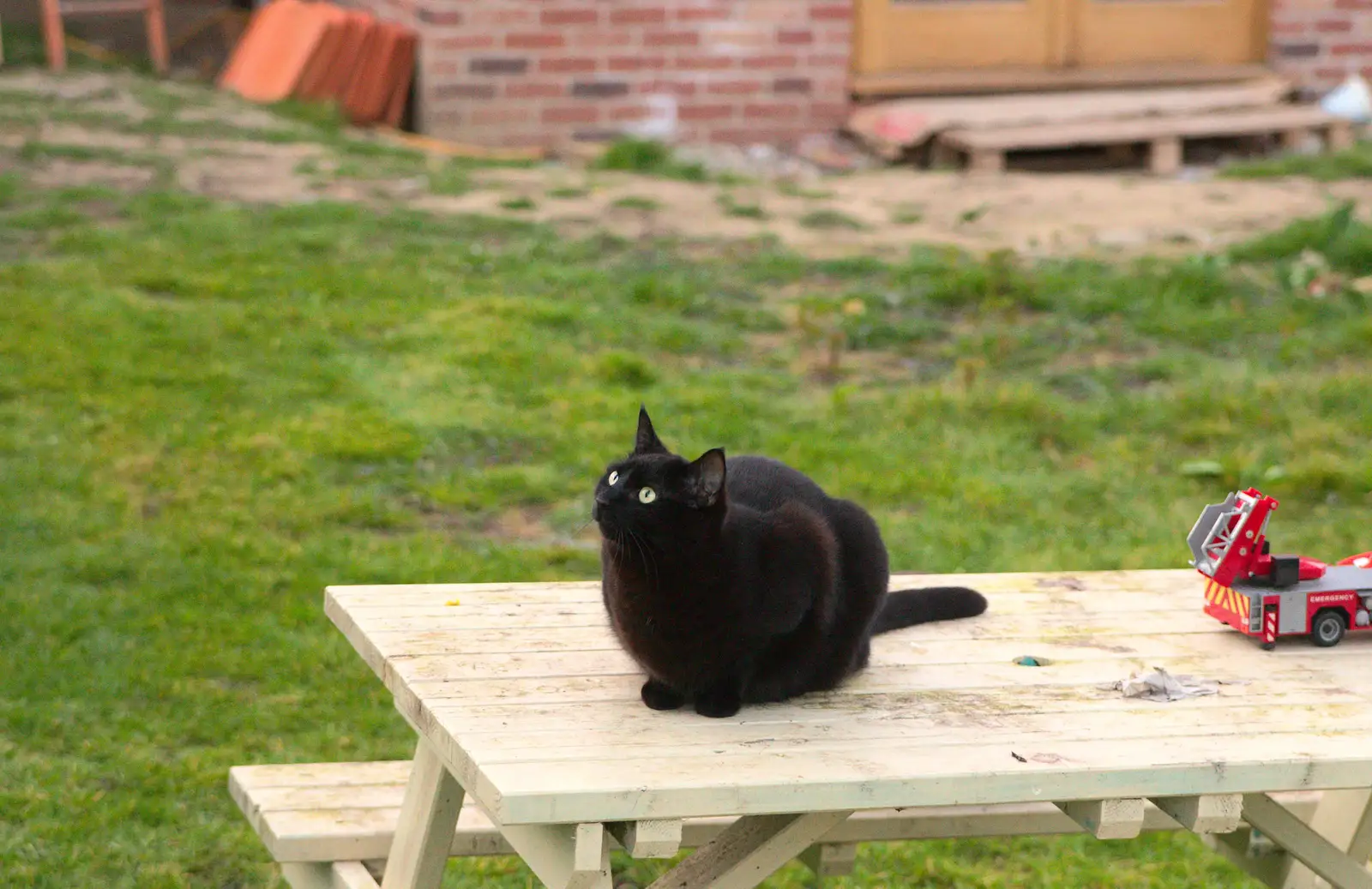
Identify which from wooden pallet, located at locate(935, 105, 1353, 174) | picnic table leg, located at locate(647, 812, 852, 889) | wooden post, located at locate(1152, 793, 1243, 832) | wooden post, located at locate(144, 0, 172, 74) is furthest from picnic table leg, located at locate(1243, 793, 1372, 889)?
wooden post, located at locate(144, 0, 172, 74)

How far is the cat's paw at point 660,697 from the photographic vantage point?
2447mm

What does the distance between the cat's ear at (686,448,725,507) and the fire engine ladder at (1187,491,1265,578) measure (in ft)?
3.06

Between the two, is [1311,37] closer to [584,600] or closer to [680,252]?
[680,252]

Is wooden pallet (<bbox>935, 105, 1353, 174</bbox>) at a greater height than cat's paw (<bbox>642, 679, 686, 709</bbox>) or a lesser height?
greater

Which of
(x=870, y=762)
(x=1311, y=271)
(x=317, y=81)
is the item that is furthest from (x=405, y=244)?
(x=870, y=762)

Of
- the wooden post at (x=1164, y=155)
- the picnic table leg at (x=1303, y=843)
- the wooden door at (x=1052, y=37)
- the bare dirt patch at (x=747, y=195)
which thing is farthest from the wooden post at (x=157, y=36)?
the picnic table leg at (x=1303, y=843)

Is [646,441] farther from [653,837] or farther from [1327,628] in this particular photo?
[1327,628]

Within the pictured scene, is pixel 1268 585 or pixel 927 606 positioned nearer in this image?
pixel 1268 585

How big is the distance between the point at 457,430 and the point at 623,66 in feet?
15.0

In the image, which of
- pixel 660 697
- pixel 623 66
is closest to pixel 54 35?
pixel 623 66

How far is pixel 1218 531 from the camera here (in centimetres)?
281

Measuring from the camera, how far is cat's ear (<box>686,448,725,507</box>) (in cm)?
230

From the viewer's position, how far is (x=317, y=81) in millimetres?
9406

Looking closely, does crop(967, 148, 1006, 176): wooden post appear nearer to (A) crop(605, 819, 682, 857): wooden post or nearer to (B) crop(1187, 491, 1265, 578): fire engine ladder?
(B) crop(1187, 491, 1265, 578): fire engine ladder
